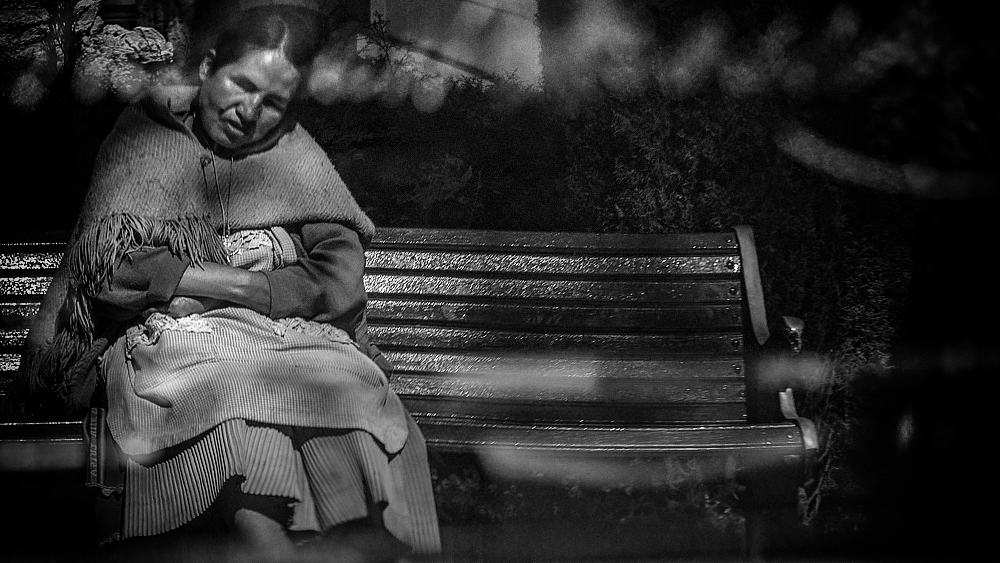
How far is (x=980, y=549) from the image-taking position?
9.34 ft

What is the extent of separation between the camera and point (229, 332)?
2.56m

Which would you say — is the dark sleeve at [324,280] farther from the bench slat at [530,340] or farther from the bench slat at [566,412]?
the bench slat at [566,412]

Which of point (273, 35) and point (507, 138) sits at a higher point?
point (273, 35)

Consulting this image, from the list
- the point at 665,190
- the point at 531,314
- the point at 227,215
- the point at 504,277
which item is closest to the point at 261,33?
the point at 227,215

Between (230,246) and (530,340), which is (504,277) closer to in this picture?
(530,340)

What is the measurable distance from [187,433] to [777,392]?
1652 millimetres

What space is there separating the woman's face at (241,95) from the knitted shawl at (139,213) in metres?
0.04

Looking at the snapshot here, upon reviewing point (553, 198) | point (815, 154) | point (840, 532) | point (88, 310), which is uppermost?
point (815, 154)

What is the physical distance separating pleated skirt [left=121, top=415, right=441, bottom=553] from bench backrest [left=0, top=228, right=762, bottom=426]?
0.96 feet

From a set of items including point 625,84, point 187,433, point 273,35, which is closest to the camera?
point 187,433

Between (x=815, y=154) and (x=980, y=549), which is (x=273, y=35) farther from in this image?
(x=980, y=549)

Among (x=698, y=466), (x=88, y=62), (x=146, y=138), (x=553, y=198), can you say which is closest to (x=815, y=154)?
(x=553, y=198)

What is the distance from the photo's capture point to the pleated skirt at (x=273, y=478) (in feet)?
8.06

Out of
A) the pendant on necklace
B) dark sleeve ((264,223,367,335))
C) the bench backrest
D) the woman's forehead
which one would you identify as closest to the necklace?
the pendant on necklace
